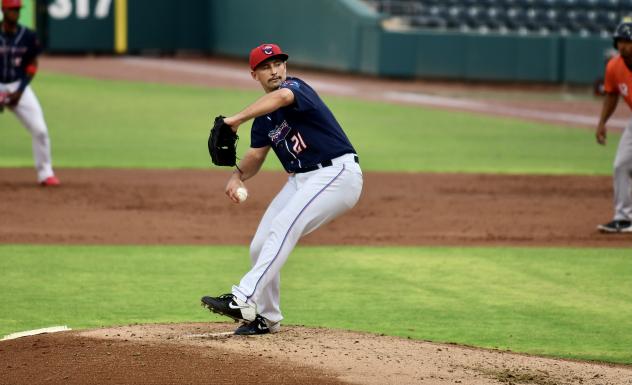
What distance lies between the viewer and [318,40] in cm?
2984

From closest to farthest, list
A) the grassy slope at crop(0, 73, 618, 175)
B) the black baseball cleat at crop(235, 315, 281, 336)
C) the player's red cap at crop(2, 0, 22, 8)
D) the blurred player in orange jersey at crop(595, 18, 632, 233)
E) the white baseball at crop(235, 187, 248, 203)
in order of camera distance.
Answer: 1. the white baseball at crop(235, 187, 248, 203)
2. the black baseball cleat at crop(235, 315, 281, 336)
3. the blurred player in orange jersey at crop(595, 18, 632, 233)
4. the player's red cap at crop(2, 0, 22, 8)
5. the grassy slope at crop(0, 73, 618, 175)

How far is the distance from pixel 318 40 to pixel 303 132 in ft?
75.8

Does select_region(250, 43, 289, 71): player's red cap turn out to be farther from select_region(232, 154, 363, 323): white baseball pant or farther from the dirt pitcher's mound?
the dirt pitcher's mound

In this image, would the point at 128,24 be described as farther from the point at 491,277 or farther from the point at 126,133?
the point at 491,277

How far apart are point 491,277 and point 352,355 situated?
3.43m

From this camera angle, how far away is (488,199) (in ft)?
44.8

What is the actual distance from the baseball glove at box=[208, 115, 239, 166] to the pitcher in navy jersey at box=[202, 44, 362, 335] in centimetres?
7

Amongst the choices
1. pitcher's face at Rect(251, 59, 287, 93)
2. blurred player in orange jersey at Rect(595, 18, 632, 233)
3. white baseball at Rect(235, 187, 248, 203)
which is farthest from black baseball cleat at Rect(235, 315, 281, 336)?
blurred player in orange jersey at Rect(595, 18, 632, 233)

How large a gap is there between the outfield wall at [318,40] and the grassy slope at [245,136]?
4622mm

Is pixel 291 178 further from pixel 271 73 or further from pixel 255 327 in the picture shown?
pixel 255 327

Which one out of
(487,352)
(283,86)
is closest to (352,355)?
(487,352)

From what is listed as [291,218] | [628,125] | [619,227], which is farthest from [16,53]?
[291,218]

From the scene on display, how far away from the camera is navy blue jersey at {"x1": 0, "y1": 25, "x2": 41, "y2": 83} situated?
1337 cm

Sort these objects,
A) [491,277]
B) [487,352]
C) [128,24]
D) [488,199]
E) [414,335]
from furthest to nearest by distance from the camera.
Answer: [128,24], [488,199], [491,277], [414,335], [487,352]
